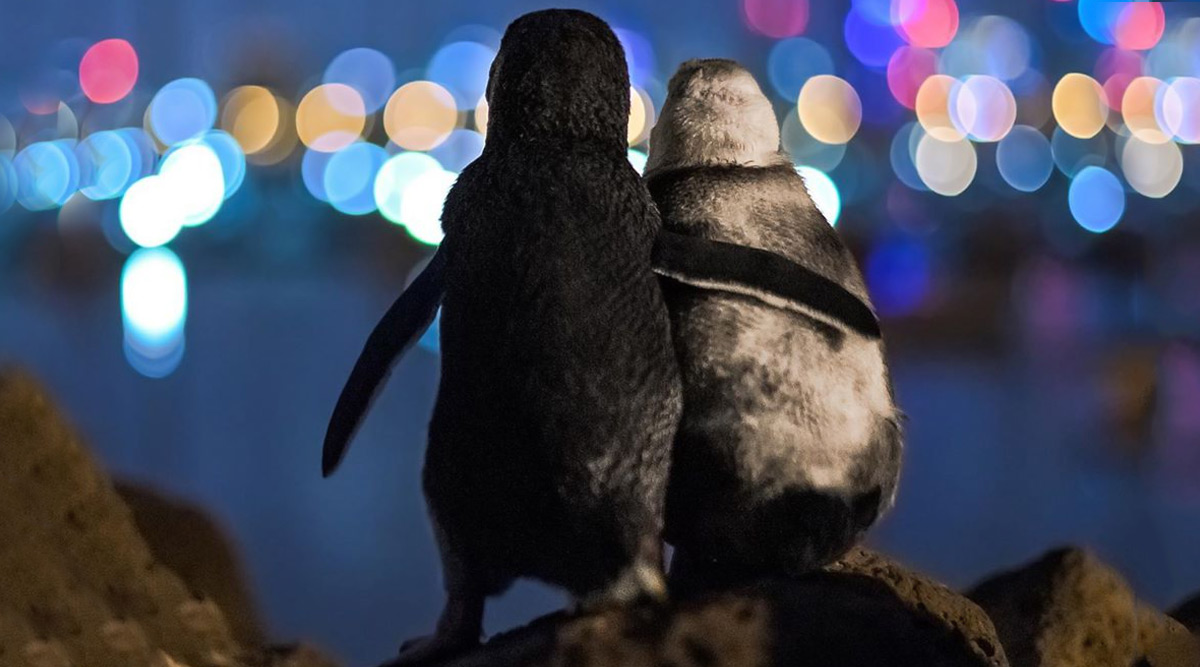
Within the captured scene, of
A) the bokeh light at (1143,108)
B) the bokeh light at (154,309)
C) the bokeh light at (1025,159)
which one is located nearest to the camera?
the bokeh light at (154,309)

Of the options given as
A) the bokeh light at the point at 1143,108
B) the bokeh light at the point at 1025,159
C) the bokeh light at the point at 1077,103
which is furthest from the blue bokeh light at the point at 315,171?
the bokeh light at the point at 1143,108

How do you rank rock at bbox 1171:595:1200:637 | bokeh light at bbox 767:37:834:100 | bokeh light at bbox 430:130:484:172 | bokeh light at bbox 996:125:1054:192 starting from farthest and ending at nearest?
1. bokeh light at bbox 767:37:834:100
2. bokeh light at bbox 996:125:1054:192
3. bokeh light at bbox 430:130:484:172
4. rock at bbox 1171:595:1200:637

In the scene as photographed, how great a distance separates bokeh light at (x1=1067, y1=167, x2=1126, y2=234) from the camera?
8.58 meters

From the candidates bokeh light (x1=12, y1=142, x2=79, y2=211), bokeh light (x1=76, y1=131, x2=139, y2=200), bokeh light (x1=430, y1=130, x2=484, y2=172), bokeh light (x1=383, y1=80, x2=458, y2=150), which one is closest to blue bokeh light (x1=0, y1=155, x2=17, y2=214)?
bokeh light (x1=12, y1=142, x2=79, y2=211)

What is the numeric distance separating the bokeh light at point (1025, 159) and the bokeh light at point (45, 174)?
655 cm

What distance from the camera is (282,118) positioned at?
1090 cm

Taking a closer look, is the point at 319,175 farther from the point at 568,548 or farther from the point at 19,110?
the point at 568,548

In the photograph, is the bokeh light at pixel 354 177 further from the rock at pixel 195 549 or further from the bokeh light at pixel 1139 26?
the rock at pixel 195 549

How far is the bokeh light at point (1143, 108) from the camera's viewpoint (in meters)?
10.3

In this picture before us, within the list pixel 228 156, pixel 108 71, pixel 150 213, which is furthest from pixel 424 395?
pixel 108 71

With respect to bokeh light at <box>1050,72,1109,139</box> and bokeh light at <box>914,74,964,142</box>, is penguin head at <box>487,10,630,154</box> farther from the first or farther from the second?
bokeh light at <box>1050,72,1109,139</box>

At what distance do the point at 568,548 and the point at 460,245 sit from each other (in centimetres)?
24

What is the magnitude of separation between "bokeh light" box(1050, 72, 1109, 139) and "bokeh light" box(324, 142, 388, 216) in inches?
200

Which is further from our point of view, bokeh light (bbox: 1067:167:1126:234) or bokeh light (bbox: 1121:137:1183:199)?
bokeh light (bbox: 1121:137:1183:199)
